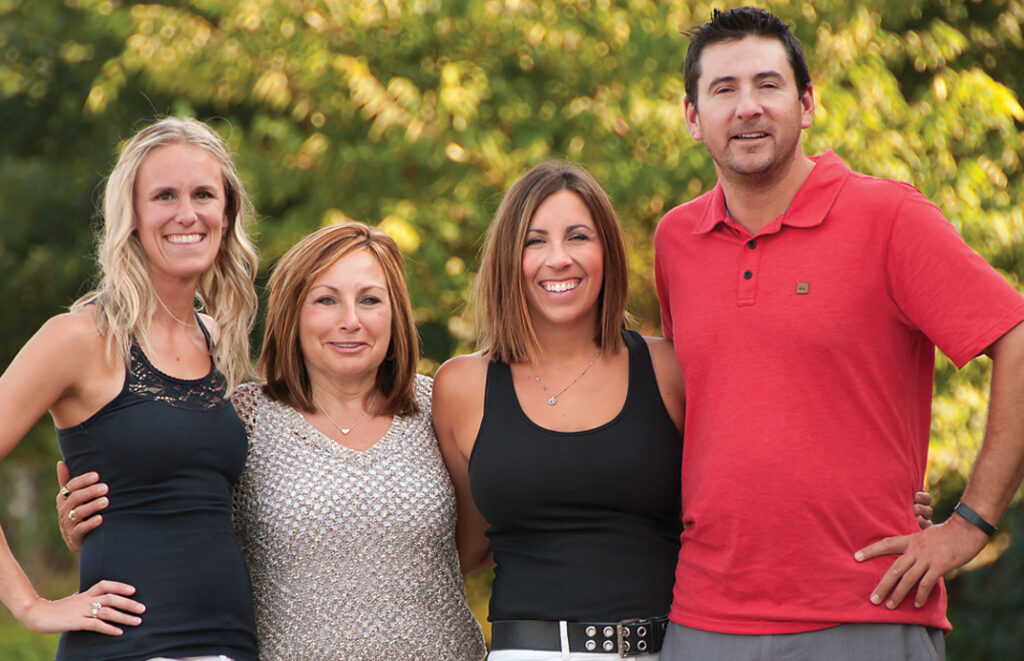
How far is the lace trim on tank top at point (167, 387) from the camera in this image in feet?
10.0

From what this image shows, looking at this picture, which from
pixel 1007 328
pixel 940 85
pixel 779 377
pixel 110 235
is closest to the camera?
pixel 1007 328

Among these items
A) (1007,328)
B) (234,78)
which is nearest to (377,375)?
(1007,328)

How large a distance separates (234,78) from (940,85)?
12.9 ft

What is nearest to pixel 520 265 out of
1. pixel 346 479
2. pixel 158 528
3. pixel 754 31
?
pixel 346 479

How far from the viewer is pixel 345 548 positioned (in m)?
3.30

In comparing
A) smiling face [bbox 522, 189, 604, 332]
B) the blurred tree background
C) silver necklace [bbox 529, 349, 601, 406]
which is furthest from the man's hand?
the blurred tree background

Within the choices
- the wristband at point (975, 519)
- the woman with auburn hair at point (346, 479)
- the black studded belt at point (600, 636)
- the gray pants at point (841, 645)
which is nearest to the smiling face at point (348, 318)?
the woman with auburn hair at point (346, 479)

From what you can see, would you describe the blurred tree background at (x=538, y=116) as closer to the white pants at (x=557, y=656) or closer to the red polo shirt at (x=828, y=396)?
the red polo shirt at (x=828, y=396)

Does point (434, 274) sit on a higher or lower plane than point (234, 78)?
lower

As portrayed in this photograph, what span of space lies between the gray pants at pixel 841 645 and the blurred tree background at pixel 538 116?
3356 mm

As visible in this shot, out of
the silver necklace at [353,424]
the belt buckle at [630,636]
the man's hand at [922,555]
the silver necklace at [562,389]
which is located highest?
the silver necklace at [562,389]

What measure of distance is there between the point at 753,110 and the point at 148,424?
1.76 meters

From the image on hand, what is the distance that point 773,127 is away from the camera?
3.00 meters

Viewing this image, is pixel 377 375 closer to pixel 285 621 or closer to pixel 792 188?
pixel 285 621
